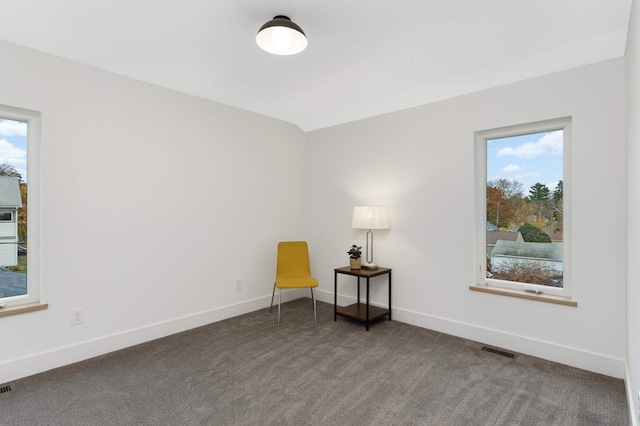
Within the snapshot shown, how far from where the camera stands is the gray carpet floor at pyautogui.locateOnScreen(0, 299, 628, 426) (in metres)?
2.04

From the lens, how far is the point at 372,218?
3.62m

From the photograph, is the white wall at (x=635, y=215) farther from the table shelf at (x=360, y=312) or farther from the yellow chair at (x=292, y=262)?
the yellow chair at (x=292, y=262)

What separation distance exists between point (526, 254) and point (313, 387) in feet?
7.08

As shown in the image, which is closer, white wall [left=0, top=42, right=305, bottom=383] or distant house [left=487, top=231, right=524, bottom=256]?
white wall [left=0, top=42, right=305, bottom=383]

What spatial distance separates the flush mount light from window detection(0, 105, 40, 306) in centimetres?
190

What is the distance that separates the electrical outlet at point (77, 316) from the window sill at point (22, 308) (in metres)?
0.20

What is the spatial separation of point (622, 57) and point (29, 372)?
4901 millimetres

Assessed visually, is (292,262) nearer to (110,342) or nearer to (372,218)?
(372,218)

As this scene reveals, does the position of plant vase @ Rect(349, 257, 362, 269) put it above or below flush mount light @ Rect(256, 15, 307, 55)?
below

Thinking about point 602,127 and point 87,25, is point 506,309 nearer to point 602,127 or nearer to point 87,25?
point 602,127

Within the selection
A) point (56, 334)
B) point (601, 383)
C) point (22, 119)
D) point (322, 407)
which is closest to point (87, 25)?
point (22, 119)

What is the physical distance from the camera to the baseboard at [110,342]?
2466mm

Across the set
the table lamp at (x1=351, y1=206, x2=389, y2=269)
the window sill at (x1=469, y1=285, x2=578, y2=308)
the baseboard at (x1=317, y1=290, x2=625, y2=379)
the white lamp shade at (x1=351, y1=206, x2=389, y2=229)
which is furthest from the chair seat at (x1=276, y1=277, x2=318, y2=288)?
the window sill at (x1=469, y1=285, x2=578, y2=308)

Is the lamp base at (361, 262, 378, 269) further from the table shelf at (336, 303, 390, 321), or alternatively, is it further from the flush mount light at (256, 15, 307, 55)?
the flush mount light at (256, 15, 307, 55)
